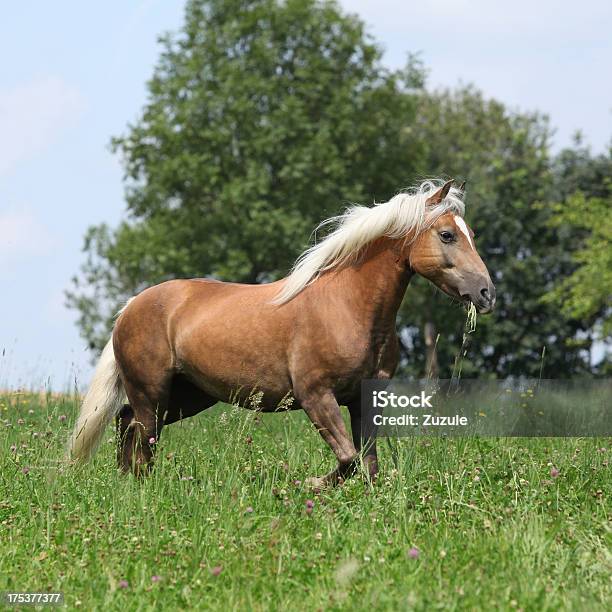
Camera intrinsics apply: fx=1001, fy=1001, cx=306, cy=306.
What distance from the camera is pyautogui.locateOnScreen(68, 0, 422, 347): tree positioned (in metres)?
29.1

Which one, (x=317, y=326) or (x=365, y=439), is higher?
(x=317, y=326)

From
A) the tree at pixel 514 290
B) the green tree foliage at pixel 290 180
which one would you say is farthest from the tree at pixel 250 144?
the tree at pixel 514 290

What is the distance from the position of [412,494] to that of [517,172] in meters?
30.9

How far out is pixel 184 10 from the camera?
32.0 meters

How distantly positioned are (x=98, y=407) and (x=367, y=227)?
299 cm

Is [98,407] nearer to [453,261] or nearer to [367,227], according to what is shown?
[367,227]

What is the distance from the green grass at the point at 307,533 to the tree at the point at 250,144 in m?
20.8

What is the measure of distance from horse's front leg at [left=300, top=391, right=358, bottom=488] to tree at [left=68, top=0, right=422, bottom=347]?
2079cm

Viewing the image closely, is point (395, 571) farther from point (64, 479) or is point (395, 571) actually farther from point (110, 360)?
point (110, 360)

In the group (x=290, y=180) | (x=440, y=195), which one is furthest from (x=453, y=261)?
(x=290, y=180)

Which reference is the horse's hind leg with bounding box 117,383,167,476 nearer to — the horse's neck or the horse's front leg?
the horse's front leg

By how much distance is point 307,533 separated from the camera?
5.97m

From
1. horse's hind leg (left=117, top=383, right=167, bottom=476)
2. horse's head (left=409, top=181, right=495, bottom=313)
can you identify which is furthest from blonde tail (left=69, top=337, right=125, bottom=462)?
horse's head (left=409, top=181, right=495, bottom=313)

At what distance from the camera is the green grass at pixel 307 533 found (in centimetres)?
501
